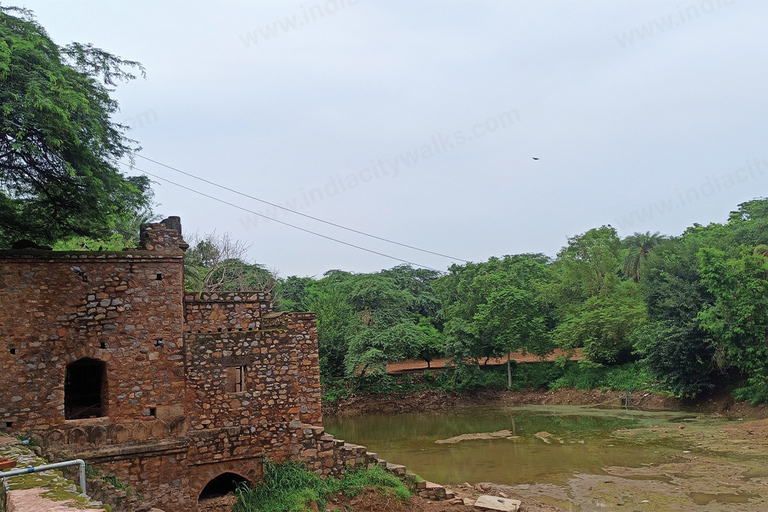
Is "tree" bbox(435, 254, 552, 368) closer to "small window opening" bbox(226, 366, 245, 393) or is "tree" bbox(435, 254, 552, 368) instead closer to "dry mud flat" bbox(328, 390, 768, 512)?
"dry mud flat" bbox(328, 390, 768, 512)

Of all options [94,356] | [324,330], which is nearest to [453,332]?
[324,330]

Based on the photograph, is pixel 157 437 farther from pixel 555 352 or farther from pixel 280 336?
pixel 555 352

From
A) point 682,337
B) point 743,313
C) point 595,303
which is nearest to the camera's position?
point 743,313

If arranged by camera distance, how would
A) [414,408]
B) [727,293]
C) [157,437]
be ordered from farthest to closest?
[414,408], [727,293], [157,437]

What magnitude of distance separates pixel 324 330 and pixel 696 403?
63.7 feet

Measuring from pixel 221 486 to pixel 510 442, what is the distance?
38.7ft

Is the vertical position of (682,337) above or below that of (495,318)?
below

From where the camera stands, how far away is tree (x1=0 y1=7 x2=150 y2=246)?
30.3 feet

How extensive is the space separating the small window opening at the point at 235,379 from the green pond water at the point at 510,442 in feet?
22.2

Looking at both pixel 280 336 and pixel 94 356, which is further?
pixel 280 336

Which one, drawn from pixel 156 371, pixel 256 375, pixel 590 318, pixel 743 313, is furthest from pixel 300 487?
pixel 590 318

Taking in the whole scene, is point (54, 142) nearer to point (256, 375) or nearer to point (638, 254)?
point (256, 375)

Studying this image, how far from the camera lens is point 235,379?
11156 millimetres

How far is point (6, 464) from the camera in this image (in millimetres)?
6684
